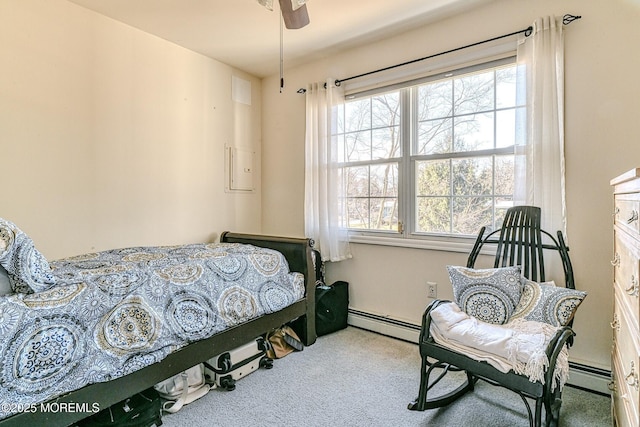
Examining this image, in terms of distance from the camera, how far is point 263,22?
2.65m

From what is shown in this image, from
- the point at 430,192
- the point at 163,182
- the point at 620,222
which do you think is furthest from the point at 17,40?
the point at 620,222

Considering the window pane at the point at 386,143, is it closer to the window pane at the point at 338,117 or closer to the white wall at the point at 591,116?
the window pane at the point at 338,117

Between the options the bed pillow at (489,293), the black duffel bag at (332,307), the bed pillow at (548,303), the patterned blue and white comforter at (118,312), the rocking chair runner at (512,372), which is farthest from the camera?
the black duffel bag at (332,307)

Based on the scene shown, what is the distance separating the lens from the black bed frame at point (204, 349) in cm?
132

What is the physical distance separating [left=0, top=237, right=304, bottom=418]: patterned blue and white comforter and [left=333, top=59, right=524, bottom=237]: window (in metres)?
1.21

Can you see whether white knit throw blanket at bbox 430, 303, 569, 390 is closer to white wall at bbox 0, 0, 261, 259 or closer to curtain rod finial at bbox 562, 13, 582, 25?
curtain rod finial at bbox 562, 13, 582, 25

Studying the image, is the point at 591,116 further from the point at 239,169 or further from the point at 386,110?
the point at 239,169

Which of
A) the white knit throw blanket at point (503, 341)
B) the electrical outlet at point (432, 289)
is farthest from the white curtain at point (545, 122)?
the electrical outlet at point (432, 289)

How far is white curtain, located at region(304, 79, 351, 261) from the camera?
310 centimetres

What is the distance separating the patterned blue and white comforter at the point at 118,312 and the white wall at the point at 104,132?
53 cm

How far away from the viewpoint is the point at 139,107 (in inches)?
108

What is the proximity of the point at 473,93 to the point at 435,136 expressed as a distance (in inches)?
15.6

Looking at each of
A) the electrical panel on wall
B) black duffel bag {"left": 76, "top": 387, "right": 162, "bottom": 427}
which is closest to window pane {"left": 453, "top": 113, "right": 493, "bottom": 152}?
the electrical panel on wall

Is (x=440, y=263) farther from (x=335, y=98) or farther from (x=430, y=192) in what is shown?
(x=335, y=98)
